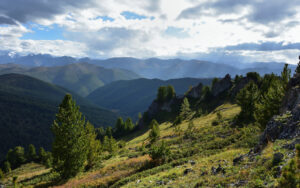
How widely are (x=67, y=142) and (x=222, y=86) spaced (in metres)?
99.8

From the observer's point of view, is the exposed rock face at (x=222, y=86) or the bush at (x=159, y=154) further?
the exposed rock face at (x=222, y=86)

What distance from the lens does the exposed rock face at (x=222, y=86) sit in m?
109

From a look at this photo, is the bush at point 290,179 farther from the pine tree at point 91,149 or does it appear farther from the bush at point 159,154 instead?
the pine tree at point 91,149

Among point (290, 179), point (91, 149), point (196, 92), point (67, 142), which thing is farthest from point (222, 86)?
point (290, 179)

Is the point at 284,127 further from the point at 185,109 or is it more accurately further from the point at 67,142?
the point at 185,109

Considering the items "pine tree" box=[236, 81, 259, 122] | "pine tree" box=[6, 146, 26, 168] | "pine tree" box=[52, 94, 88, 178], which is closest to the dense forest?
"pine tree" box=[52, 94, 88, 178]

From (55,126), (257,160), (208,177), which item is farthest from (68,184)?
(257,160)

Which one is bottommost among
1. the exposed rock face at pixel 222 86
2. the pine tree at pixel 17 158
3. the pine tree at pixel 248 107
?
the pine tree at pixel 17 158

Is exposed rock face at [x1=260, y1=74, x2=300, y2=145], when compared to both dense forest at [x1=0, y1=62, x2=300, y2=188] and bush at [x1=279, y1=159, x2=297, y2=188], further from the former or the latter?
bush at [x1=279, y1=159, x2=297, y2=188]

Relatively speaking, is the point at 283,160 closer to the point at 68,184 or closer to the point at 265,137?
the point at 265,137

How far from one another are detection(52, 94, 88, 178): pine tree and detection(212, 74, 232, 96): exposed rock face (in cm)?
9648

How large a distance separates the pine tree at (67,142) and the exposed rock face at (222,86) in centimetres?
9648

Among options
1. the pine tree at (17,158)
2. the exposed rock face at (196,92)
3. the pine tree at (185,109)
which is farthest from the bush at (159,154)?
the pine tree at (17,158)

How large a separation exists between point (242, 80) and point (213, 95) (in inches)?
793
